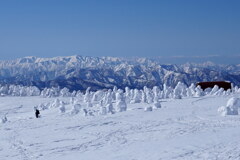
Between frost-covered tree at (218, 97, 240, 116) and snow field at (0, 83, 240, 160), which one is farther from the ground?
frost-covered tree at (218, 97, 240, 116)

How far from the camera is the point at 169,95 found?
56.2 meters

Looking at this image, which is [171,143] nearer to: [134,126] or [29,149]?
[134,126]

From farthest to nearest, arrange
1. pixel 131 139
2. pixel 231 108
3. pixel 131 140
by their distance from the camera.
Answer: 1. pixel 231 108
2. pixel 131 139
3. pixel 131 140

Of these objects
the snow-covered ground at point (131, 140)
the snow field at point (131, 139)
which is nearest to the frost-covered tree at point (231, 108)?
the snow field at point (131, 139)

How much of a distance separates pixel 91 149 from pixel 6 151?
213 inches

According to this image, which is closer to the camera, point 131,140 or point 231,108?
point 131,140

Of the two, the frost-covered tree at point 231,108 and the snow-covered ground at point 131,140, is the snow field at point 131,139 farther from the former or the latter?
the frost-covered tree at point 231,108

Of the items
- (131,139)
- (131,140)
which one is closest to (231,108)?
(131,139)

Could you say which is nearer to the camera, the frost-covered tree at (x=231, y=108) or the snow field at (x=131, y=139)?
the snow field at (x=131, y=139)

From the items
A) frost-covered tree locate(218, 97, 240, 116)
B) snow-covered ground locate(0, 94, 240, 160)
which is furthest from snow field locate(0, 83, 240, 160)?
frost-covered tree locate(218, 97, 240, 116)

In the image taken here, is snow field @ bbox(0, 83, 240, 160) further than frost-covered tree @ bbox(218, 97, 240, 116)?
No

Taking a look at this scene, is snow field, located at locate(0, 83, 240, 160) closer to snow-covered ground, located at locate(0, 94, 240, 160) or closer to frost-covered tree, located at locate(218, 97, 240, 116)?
snow-covered ground, located at locate(0, 94, 240, 160)

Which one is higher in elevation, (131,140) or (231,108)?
(231,108)

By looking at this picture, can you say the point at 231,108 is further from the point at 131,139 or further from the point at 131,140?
the point at 131,140
